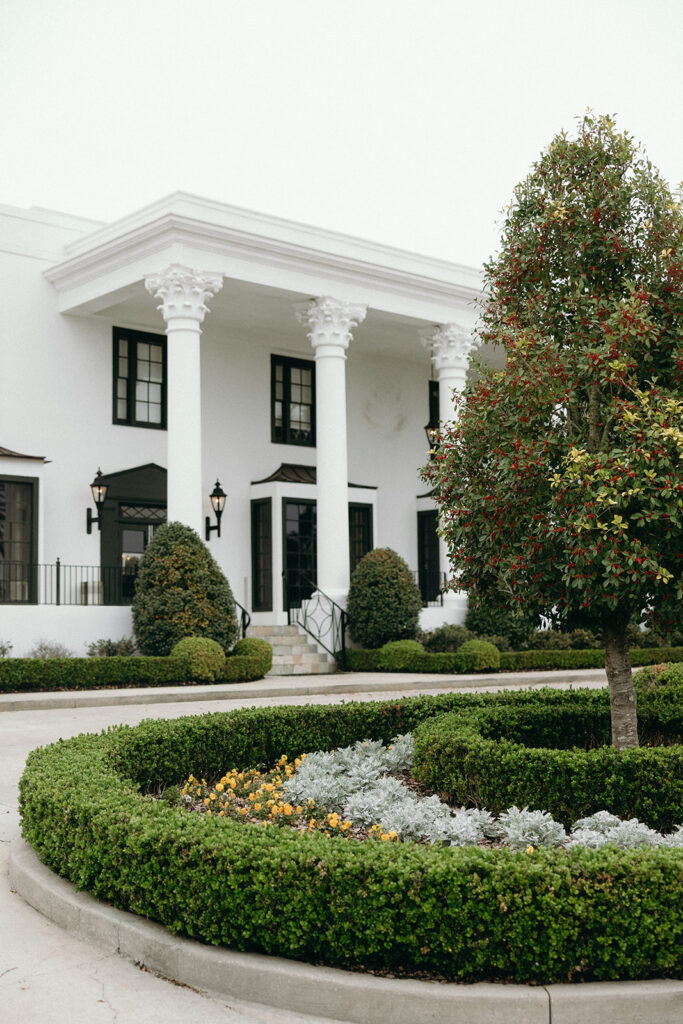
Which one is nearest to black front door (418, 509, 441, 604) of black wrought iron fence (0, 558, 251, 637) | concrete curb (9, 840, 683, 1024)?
black wrought iron fence (0, 558, 251, 637)

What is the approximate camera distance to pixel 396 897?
14.1 feet

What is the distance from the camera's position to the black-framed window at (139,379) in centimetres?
2352

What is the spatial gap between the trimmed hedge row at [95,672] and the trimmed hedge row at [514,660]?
11.0 feet

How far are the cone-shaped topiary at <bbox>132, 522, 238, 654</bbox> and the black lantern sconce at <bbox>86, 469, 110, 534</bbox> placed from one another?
294 cm

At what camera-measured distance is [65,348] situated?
891 inches

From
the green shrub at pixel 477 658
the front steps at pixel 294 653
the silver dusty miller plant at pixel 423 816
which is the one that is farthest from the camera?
the front steps at pixel 294 653

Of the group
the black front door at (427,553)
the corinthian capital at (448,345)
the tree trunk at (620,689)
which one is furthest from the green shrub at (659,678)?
the black front door at (427,553)

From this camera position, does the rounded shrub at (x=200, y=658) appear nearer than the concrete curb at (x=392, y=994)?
No

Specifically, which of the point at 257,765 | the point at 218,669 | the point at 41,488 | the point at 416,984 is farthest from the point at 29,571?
the point at 416,984

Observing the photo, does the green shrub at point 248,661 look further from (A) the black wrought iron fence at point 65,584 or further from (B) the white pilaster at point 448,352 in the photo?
(B) the white pilaster at point 448,352

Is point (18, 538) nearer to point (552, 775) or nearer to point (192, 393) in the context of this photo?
point (192, 393)

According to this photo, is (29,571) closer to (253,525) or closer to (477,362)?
(253,525)

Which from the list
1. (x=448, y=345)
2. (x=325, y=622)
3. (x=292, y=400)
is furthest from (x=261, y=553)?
(x=448, y=345)

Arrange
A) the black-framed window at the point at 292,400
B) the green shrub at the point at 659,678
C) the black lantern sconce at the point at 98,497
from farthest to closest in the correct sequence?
the black-framed window at the point at 292,400, the black lantern sconce at the point at 98,497, the green shrub at the point at 659,678
